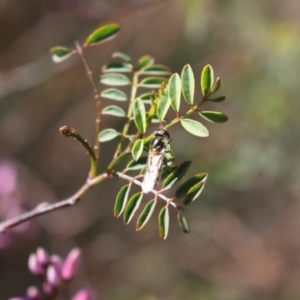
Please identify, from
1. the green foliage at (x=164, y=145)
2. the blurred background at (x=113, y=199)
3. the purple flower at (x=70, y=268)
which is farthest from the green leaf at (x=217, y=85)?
the blurred background at (x=113, y=199)

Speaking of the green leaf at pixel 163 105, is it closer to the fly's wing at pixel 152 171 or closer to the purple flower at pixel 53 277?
the fly's wing at pixel 152 171

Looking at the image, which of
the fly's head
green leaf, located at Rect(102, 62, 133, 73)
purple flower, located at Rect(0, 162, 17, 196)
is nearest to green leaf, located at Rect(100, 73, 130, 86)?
green leaf, located at Rect(102, 62, 133, 73)

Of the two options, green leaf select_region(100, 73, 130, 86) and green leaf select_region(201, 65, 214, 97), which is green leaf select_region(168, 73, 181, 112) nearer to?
green leaf select_region(201, 65, 214, 97)

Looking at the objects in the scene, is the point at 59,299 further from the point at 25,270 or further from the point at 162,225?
the point at 25,270

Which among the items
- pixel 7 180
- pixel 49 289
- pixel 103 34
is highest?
pixel 103 34

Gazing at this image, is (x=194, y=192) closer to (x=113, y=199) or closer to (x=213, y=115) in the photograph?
(x=213, y=115)

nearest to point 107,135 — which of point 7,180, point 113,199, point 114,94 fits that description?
point 114,94

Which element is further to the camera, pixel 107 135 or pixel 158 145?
pixel 107 135

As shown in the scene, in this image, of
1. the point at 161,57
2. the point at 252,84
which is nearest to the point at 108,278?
the point at 161,57
